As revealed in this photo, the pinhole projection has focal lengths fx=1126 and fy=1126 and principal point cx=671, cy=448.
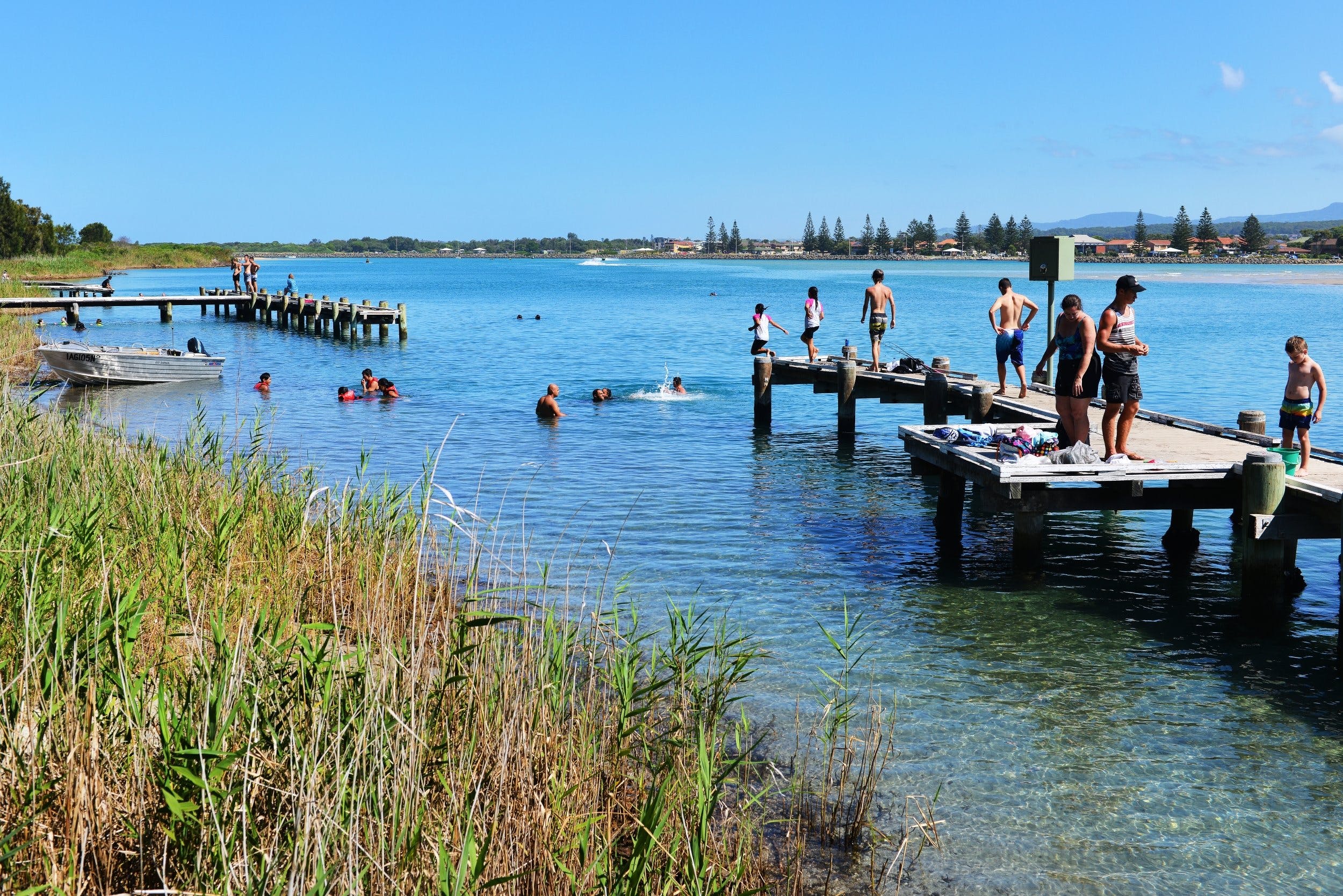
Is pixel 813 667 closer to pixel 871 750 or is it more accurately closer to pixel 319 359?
pixel 871 750

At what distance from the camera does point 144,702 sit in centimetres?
462

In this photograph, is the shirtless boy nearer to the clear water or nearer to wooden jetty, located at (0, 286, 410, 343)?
the clear water

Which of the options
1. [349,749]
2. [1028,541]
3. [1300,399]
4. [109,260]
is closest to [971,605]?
[1028,541]

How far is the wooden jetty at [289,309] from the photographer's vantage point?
148ft

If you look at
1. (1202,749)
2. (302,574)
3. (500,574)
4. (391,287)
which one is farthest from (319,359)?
(391,287)

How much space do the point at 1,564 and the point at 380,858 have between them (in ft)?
11.0

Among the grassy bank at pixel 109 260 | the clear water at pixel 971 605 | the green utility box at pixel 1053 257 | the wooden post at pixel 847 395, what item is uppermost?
the grassy bank at pixel 109 260

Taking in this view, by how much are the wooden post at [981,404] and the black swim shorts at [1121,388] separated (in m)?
4.31

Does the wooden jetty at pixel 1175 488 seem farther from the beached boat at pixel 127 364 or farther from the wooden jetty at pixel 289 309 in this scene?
the wooden jetty at pixel 289 309

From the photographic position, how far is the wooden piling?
13.2 metres

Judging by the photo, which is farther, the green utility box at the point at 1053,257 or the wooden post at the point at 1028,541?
the green utility box at the point at 1053,257

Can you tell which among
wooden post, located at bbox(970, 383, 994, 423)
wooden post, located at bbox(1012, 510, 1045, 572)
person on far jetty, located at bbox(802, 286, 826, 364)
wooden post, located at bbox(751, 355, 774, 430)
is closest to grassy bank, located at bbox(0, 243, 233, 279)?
wooden post, located at bbox(751, 355, 774, 430)

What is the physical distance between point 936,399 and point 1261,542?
292 inches

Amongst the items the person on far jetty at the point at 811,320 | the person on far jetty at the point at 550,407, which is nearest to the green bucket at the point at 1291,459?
the person on far jetty at the point at 811,320
